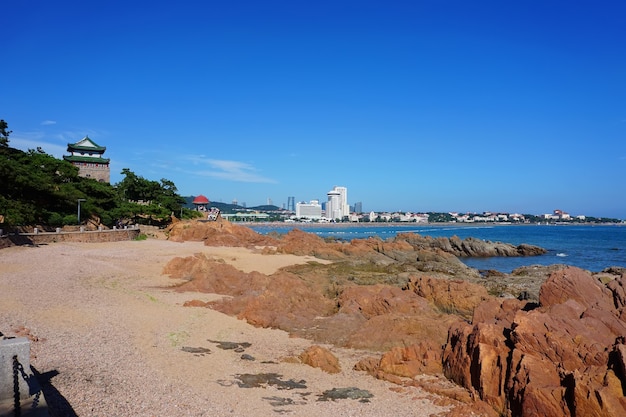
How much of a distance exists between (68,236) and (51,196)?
5.86 m

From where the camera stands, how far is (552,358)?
9570 millimetres

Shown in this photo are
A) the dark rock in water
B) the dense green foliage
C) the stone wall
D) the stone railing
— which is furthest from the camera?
the dense green foliage

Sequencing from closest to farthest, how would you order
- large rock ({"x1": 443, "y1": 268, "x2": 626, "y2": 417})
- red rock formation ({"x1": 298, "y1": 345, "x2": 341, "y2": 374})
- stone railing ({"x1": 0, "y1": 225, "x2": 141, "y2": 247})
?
large rock ({"x1": 443, "y1": 268, "x2": 626, "y2": 417})
red rock formation ({"x1": 298, "y1": 345, "x2": 341, "y2": 374})
stone railing ({"x1": 0, "y1": 225, "x2": 141, "y2": 247})

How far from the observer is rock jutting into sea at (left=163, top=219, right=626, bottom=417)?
862cm

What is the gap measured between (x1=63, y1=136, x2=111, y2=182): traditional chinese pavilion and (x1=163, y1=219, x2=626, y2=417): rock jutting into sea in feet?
137

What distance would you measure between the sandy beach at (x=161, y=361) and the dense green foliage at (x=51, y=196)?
1391 cm

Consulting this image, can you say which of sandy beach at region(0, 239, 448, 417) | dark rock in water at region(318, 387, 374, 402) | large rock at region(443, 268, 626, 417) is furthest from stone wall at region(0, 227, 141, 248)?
large rock at region(443, 268, 626, 417)

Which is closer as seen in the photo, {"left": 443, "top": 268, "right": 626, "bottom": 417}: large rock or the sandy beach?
{"left": 443, "top": 268, "right": 626, "bottom": 417}: large rock

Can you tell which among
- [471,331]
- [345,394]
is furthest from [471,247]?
[345,394]

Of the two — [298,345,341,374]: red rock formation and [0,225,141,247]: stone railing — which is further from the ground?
[0,225,141,247]: stone railing

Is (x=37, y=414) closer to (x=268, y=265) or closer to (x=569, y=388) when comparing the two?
(x=569, y=388)

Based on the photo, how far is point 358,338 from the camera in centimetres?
1437

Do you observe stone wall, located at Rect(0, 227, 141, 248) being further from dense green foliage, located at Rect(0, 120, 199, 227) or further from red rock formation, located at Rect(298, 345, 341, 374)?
red rock formation, located at Rect(298, 345, 341, 374)

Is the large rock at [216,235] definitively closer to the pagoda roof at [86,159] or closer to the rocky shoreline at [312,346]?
the pagoda roof at [86,159]
